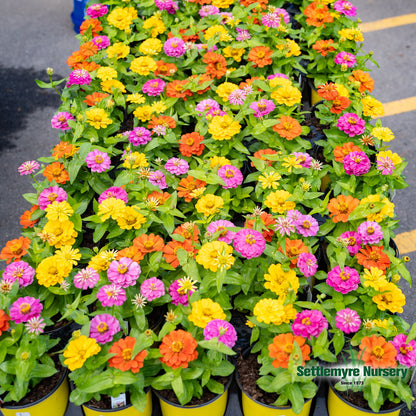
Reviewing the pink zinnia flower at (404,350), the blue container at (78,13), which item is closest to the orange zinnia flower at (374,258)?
the pink zinnia flower at (404,350)

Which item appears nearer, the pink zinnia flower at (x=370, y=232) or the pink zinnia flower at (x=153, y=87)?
the pink zinnia flower at (x=370, y=232)

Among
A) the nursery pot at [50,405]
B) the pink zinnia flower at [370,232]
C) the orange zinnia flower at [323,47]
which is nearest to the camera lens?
the nursery pot at [50,405]

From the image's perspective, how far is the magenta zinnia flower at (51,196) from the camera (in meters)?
2.08

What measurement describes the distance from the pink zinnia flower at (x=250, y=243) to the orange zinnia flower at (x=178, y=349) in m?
0.38

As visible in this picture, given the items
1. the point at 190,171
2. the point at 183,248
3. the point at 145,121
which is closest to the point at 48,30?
the point at 145,121

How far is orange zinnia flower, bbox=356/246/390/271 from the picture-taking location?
6.11 feet

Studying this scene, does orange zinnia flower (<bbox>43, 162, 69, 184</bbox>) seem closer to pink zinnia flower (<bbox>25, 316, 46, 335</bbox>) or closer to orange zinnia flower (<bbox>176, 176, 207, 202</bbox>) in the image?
orange zinnia flower (<bbox>176, 176, 207, 202</bbox>)

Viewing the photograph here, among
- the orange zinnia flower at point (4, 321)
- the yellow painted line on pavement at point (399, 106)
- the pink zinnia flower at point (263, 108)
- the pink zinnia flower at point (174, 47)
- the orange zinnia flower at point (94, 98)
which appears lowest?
the yellow painted line on pavement at point (399, 106)

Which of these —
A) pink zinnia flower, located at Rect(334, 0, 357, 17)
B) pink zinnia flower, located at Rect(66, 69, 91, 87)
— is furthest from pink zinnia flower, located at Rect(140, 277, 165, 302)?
pink zinnia flower, located at Rect(334, 0, 357, 17)

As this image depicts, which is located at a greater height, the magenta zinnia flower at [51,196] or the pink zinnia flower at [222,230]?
the pink zinnia flower at [222,230]

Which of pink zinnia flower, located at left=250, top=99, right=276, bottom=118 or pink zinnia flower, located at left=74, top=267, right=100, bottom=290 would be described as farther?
pink zinnia flower, located at left=250, top=99, right=276, bottom=118

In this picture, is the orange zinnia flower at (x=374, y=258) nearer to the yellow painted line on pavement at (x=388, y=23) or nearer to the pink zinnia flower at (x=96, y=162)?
the pink zinnia flower at (x=96, y=162)

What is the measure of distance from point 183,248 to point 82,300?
1.39 feet

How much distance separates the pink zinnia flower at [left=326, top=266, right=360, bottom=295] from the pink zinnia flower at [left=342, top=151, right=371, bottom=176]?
0.52m
